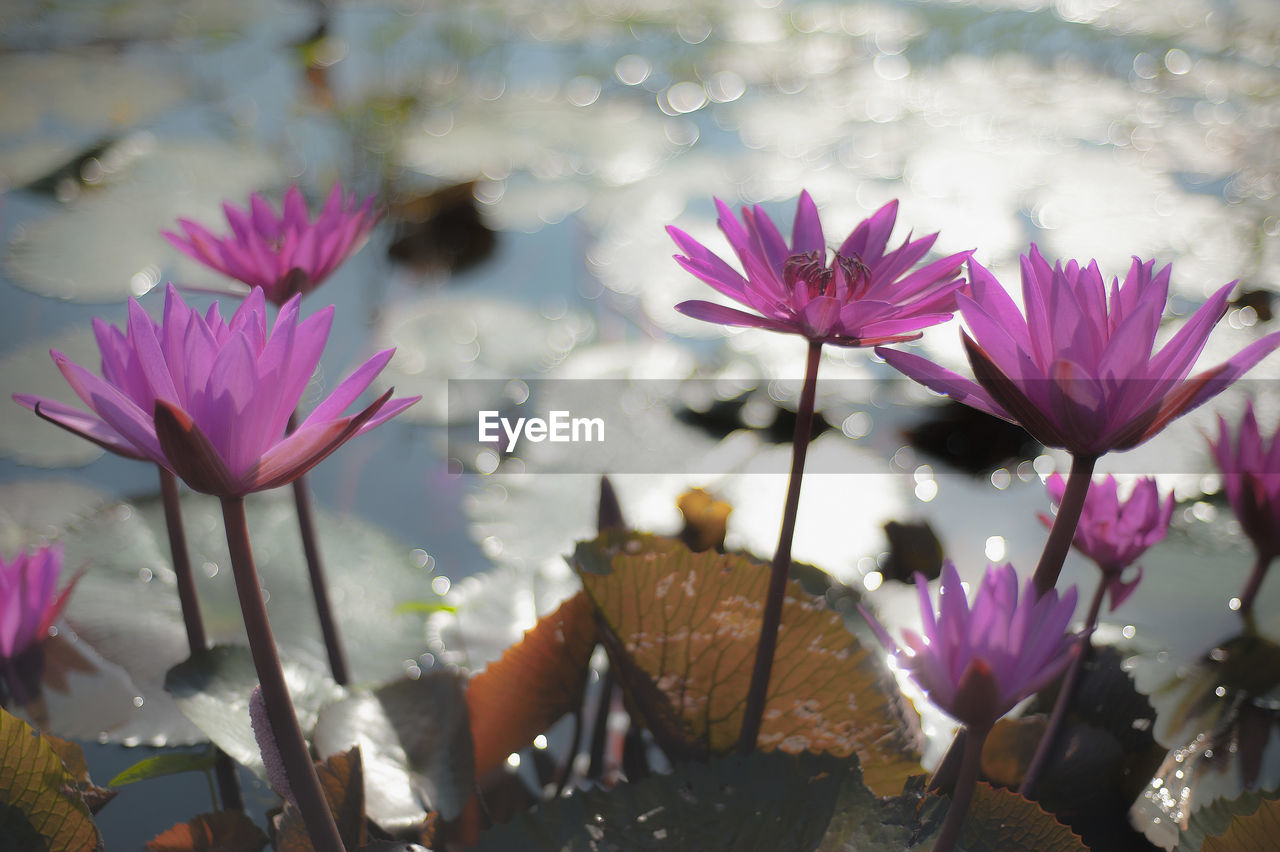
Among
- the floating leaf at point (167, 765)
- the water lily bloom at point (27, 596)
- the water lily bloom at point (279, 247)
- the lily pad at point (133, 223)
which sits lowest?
the floating leaf at point (167, 765)

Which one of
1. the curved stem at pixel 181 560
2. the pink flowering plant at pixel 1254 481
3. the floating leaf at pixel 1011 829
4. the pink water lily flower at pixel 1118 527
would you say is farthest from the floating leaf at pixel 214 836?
the pink flowering plant at pixel 1254 481

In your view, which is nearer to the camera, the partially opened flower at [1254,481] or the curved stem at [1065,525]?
the curved stem at [1065,525]

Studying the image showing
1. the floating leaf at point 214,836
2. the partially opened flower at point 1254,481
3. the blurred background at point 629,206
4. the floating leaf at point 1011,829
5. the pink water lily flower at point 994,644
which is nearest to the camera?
the pink water lily flower at point 994,644

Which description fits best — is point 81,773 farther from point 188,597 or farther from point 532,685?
point 532,685

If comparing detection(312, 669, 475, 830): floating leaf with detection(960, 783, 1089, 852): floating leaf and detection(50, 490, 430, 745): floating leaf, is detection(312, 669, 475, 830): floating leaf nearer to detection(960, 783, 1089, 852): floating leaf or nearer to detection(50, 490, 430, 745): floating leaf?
detection(50, 490, 430, 745): floating leaf

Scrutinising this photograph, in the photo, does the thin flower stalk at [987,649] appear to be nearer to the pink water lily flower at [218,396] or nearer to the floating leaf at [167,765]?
the pink water lily flower at [218,396]

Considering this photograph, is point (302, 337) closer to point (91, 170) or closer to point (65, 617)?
point (65, 617)
